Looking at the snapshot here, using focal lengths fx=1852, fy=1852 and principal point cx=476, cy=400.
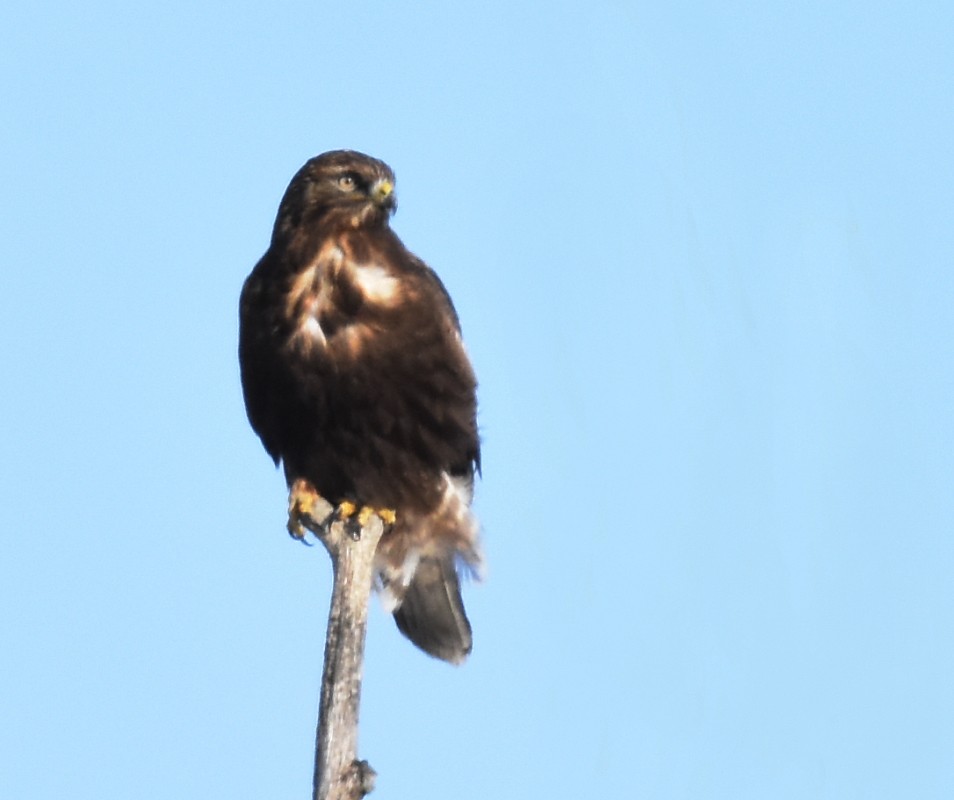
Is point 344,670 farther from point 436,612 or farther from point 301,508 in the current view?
point 436,612

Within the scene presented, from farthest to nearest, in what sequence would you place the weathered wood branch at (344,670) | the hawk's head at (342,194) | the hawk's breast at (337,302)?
the hawk's head at (342,194) → the hawk's breast at (337,302) → the weathered wood branch at (344,670)

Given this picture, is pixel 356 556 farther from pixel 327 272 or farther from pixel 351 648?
pixel 327 272

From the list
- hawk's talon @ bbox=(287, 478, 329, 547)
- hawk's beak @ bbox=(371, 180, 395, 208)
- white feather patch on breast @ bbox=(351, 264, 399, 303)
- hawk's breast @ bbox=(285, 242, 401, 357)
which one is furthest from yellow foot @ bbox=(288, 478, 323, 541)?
hawk's beak @ bbox=(371, 180, 395, 208)

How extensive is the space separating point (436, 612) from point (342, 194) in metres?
1.86

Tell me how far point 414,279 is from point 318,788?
2.63 m

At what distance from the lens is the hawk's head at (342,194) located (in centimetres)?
757

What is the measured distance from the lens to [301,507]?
746cm

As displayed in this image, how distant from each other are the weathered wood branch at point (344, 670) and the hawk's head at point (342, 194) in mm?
1471

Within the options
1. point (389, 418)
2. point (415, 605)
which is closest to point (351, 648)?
point (389, 418)

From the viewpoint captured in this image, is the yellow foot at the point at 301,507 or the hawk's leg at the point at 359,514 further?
the yellow foot at the point at 301,507

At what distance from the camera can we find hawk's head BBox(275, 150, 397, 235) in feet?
24.8

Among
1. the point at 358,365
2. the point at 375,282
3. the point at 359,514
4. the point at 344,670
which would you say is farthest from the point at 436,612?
the point at 344,670

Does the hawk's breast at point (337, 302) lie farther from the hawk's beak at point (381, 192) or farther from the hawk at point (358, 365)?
the hawk's beak at point (381, 192)

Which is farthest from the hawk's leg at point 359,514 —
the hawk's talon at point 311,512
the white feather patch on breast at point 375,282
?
the white feather patch on breast at point 375,282
